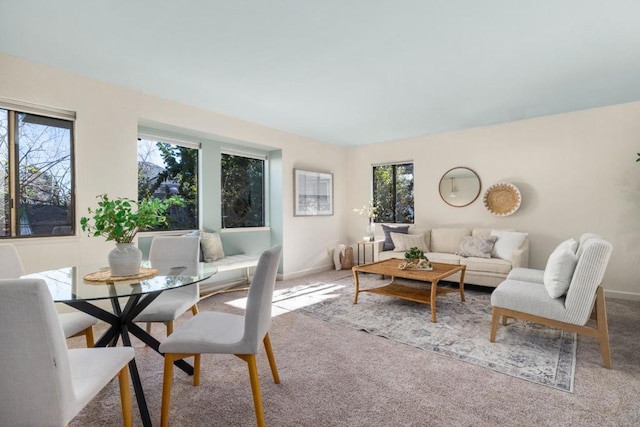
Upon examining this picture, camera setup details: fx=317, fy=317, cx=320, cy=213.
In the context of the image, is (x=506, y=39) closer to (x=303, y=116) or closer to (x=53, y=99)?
(x=303, y=116)

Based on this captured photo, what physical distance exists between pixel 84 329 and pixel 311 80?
9.16 feet

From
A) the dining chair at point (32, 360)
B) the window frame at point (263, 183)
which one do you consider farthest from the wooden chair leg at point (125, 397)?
the window frame at point (263, 183)

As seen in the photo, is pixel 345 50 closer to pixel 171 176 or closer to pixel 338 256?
pixel 171 176

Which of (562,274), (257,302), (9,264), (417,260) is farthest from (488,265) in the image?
(9,264)

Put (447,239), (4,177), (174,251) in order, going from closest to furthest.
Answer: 1. (174,251)
2. (4,177)
3. (447,239)

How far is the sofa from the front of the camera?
161 inches

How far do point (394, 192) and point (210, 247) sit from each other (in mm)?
3494

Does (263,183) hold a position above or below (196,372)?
above

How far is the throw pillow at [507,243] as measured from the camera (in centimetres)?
424

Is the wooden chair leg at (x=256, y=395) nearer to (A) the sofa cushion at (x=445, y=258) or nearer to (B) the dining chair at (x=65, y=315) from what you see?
(B) the dining chair at (x=65, y=315)

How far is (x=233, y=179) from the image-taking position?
4.89 m

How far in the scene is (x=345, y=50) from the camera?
103 inches

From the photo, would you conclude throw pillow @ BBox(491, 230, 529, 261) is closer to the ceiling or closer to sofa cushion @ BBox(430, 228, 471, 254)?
sofa cushion @ BBox(430, 228, 471, 254)

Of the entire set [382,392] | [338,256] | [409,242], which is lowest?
[382,392]
